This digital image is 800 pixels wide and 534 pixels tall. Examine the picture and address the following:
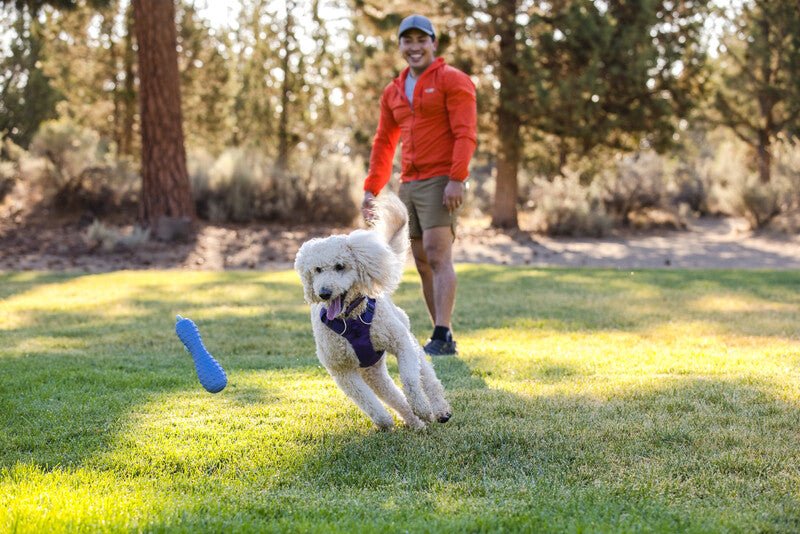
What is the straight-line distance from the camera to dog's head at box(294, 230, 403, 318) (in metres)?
3.97

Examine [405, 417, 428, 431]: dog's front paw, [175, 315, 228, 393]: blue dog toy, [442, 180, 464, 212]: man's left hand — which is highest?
[442, 180, 464, 212]: man's left hand

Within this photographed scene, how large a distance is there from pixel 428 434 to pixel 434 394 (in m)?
0.27

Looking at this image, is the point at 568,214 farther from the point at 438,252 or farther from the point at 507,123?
the point at 438,252

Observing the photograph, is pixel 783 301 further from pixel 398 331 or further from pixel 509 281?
pixel 398 331

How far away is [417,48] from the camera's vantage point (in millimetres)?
6004

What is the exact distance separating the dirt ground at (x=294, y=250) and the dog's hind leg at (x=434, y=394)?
28.9ft

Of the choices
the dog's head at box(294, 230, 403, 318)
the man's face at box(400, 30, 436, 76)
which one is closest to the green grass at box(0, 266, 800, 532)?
the dog's head at box(294, 230, 403, 318)

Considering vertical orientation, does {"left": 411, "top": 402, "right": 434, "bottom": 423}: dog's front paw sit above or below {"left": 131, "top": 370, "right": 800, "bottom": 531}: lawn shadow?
above

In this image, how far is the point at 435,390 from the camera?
4.40 metres

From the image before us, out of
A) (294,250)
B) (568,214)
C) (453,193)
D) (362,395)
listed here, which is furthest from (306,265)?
(568,214)

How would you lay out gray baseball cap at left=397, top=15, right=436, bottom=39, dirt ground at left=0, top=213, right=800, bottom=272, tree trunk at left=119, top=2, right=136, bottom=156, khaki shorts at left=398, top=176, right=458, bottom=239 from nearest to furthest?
gray baseball cap at left=397, top=15, right=436, bottom=39
khaki shorts at left=398, top=176, right=458, bottom=239
dirt ground at left=0, top=213, right=800, bottom=272
tree trunk at left=119, top=2, right=136, bottom=156

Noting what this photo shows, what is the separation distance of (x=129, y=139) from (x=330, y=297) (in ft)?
76.4

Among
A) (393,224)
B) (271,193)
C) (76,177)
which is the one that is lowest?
(393,224)

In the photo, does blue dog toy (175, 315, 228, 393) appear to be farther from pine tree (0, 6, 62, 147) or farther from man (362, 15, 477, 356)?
pine tree (0, 6, 62, 147)
